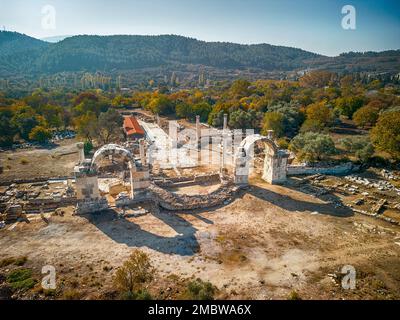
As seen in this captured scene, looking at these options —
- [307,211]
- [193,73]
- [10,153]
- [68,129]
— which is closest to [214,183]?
[307,211]

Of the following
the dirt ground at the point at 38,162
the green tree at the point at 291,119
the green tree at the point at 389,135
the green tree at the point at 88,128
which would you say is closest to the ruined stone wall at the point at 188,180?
the dirt ground at the point at 38,162

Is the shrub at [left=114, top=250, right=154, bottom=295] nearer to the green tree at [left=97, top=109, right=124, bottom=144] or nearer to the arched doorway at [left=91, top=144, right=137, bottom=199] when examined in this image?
the arched doorway at [left=91, top=144, right=137, bottom=199]

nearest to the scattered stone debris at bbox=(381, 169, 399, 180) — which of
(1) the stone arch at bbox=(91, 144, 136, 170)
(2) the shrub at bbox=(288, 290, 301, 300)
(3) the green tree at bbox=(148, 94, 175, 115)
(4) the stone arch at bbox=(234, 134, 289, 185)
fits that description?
(4) the stone arch at bbox=(234, 134, 289, 185)

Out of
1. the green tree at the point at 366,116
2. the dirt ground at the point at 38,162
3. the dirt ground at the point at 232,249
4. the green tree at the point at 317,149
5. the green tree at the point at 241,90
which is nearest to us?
the dirt ground at the point at 232,249

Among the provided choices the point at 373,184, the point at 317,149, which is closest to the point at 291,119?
the point at 317,149

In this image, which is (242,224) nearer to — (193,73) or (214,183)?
(214,183)

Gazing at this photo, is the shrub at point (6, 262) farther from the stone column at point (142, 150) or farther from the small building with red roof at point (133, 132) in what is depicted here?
the small building with red roof at point (133, 132)

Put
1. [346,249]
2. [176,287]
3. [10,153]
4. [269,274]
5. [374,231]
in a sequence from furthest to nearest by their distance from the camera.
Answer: [10,153] → [374,231] → [346,249] → [269,274] → [176,287]
